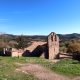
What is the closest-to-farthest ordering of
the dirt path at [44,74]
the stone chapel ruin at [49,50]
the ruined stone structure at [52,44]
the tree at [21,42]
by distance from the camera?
the dirt path at [44,74], the stone chapel ruin at [49,50], the ruined stone structure at [52,44], the tree at [21,42]

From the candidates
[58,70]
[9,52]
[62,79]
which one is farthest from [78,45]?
[62,79]

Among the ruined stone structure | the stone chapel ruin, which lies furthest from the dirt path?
the ruined stone structure

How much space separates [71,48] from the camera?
7712cm

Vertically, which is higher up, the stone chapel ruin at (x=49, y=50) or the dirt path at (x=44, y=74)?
the stone chapel ruin at (x=49, y=50)

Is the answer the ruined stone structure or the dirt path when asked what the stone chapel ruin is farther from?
the dirt path

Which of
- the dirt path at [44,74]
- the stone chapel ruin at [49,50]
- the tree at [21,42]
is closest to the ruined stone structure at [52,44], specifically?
the stone chapel ruin at [49,50]

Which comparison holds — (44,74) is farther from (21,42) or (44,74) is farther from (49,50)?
(21,42)

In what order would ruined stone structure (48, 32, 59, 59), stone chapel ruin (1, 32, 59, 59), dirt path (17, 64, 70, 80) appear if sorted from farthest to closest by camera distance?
ruined stone structure (48, 32, 59, 59), stone chapel ruin (1, 32, 59, 59), dirt path (17, 64, 70, 80)

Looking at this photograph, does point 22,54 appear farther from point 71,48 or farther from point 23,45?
point 71,48

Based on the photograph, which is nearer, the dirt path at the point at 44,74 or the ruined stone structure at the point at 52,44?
the dirt path at the point at 44,74

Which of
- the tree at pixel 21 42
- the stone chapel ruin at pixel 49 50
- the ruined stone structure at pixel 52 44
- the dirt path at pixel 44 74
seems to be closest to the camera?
the dirt path at pixel 44 74

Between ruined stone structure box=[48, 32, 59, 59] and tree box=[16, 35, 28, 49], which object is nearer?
ruined stone structure box=[48, 32, 59, 59]

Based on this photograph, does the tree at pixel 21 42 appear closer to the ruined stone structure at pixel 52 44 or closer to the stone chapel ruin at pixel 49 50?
the stone chapel ruin at pixel 49 50

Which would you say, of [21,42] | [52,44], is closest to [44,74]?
[52,44]
